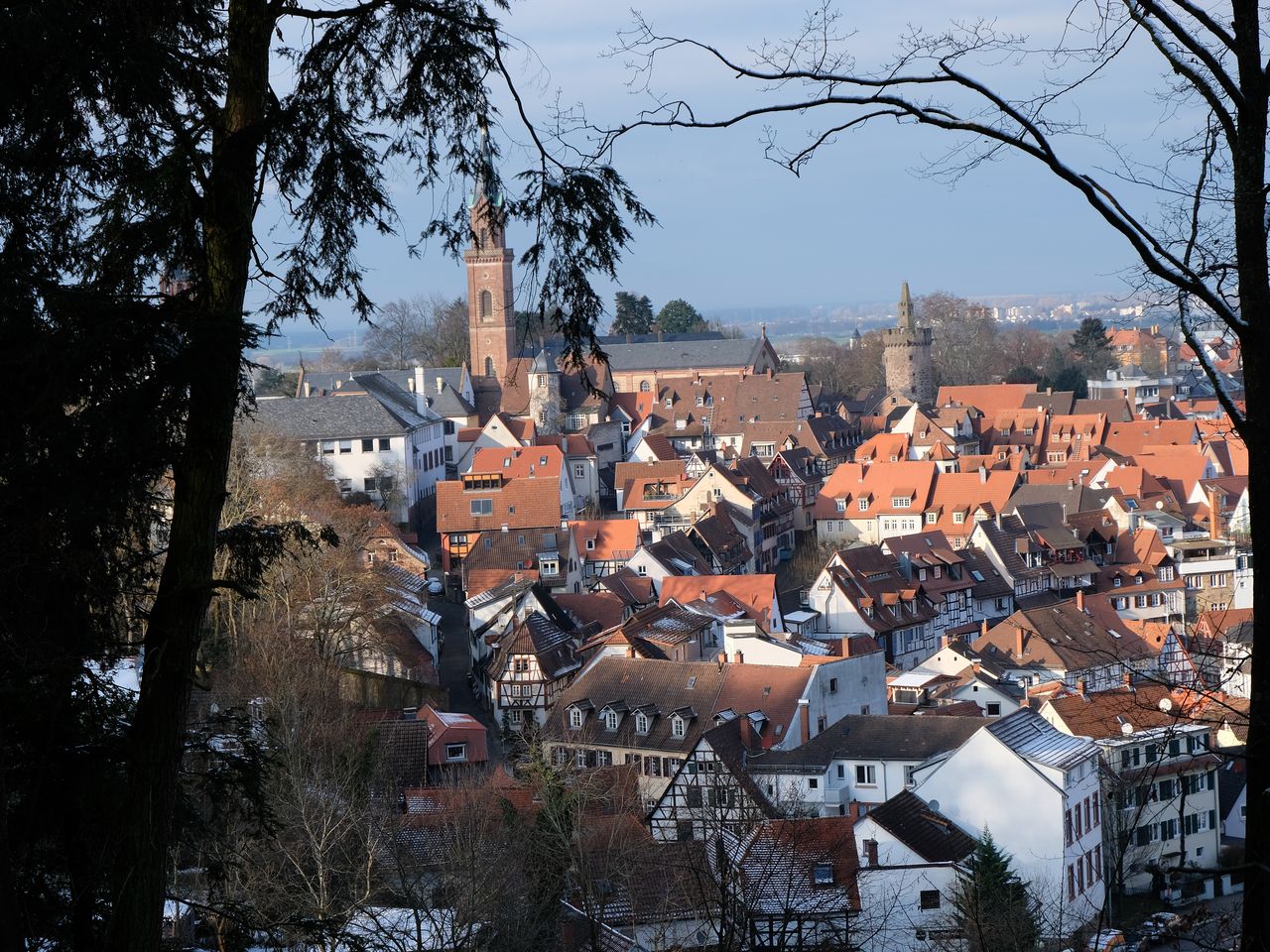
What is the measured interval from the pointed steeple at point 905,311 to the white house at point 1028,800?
67109 mm

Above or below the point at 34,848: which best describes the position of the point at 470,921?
below

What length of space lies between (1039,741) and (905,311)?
2660 inches

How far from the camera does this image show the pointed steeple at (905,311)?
86188mm

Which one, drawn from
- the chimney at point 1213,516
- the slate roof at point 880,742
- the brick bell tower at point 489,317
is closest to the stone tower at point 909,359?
the brick bell tower at point 489,317

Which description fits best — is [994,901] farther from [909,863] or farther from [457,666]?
[457,666]

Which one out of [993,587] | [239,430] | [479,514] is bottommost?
[993,587]

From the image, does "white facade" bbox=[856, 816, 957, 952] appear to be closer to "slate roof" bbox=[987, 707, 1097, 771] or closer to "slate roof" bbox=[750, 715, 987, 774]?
"slate roof" bbox=[987, 707, 1097, 771]

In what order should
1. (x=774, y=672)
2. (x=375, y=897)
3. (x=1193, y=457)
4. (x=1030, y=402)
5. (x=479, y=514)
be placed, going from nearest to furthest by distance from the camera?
(x=375, y=897) < (x=774, y=672) < (x=479, y=514) < (x=1193, y=457) < (x=1030, y=402)

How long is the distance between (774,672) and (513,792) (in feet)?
28.3

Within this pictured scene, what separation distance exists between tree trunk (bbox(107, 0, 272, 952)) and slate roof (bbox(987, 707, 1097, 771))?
1775 centimetres

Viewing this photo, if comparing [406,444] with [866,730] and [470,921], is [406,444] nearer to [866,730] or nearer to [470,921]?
[866,730]

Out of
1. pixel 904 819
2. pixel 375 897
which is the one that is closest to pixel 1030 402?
pixel 904 819

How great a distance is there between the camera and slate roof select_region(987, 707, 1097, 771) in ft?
67.7

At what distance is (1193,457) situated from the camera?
54625mm
